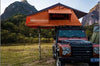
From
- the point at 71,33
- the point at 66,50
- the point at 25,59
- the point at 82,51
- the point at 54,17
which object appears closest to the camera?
the point at 66,50

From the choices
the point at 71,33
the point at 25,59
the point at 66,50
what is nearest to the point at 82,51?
the point at 66,50

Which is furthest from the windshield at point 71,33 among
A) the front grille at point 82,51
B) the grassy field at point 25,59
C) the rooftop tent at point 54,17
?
the grassy field at point 25,59

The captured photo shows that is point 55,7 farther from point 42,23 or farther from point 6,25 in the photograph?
point 6,25

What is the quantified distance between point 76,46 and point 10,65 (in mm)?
4114

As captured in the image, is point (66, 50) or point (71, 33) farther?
point (71, 33)

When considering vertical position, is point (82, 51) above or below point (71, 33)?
below

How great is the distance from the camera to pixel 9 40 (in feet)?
99.9

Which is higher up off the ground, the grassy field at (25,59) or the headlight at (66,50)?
the headlight at (66,50)

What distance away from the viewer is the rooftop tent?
778 centimetres

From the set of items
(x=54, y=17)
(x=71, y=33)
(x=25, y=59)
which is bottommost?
(x=25, y=59)

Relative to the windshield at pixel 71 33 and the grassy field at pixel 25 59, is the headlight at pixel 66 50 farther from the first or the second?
the grassy field at pixel 25 59

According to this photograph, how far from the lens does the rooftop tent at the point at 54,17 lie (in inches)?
306

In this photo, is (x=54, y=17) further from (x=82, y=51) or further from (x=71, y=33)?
(x=82, y=51)

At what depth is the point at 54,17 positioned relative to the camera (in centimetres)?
802
